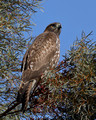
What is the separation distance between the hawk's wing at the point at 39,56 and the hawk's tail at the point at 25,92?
0.44ft

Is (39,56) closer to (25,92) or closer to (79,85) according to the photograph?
(25,92)

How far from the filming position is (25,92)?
301cm

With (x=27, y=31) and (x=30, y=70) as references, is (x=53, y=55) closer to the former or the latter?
(x=30, y=70)

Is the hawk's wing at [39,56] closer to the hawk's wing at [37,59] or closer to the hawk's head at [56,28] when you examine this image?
the hawk's wing at [37,59]

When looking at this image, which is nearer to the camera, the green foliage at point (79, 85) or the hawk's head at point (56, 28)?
the green foliage at point (79, 85)

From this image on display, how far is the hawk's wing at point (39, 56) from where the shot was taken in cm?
361

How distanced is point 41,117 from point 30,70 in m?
0.96

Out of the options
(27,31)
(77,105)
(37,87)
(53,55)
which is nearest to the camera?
(77,105)

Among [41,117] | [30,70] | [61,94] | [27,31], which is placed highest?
[27,31]

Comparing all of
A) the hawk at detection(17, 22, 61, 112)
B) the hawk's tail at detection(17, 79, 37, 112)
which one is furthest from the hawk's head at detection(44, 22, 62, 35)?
the hawk's tail at detection(17, 79, 37, 112)

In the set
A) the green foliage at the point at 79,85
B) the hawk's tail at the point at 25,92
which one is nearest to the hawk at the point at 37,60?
the hawk's tail at the point at 25,92

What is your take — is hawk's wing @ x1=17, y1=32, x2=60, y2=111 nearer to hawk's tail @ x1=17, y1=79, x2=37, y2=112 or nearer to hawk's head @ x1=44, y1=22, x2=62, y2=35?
hawk's tail @ x1=17, y1=79, x2=37, y2=112

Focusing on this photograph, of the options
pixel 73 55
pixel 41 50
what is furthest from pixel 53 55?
pixel 73 55

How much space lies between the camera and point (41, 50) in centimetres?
412
